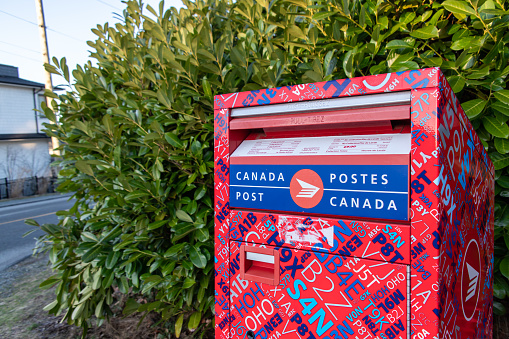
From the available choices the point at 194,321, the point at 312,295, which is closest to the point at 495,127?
the point at 312,295

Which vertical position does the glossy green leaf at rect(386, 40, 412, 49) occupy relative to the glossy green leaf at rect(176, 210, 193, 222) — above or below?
above

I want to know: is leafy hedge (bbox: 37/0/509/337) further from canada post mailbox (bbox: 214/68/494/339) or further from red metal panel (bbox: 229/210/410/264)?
red metal panel (bbox: 229/210/410/264)

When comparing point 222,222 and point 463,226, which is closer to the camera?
point 463,226

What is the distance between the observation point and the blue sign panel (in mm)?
1003

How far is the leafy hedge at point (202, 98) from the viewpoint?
157 cm

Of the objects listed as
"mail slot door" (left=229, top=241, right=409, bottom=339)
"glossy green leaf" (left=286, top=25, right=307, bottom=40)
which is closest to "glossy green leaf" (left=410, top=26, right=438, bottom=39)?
"glossy green leaf" (left=286, top=25, right=307, bottom=40)

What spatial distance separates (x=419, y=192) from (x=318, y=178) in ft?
1.06

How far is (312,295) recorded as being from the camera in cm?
113

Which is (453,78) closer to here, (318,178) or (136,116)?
(318,178)

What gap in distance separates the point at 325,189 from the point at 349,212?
0.11m

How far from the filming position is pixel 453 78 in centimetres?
152

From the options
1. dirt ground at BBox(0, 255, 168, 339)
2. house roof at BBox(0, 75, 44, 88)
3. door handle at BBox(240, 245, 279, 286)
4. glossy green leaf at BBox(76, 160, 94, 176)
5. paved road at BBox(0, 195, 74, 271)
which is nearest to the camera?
door handle at BBox(240, 245, 279, 286)

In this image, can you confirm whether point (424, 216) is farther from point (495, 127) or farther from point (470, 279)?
point (495, 127)

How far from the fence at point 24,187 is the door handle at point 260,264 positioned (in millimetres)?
19039
